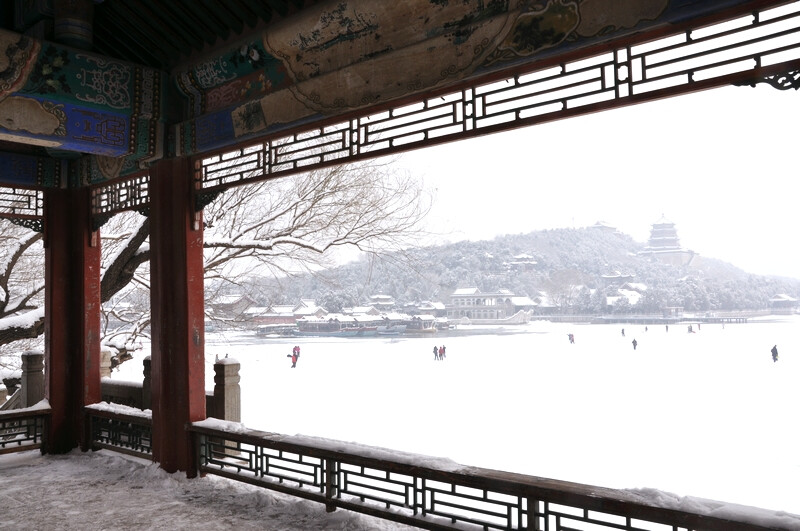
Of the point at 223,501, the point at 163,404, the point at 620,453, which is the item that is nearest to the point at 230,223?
the point at 163,404

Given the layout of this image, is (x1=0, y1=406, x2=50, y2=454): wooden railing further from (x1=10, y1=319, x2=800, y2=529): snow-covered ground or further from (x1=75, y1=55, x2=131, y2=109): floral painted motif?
(x1=75, y1=55, x2=131, y2=109): floral painted motif

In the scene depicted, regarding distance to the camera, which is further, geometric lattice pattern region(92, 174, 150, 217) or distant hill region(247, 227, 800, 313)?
distant hill region(247, 227, 800, 313)

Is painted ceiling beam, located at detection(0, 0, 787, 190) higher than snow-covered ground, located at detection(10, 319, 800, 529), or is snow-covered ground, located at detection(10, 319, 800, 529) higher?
painted ceiling beam, located at detection(0, 0, 787, 190)

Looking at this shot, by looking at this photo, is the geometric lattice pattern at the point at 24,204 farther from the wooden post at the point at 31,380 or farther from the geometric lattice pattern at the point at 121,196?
the wooden post at the point at 31,380

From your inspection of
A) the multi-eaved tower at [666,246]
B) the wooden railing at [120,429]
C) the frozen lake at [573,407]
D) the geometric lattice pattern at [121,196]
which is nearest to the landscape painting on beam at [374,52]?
the geometric lattice pattern at [121,196]

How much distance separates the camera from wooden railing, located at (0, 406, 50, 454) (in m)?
5.79

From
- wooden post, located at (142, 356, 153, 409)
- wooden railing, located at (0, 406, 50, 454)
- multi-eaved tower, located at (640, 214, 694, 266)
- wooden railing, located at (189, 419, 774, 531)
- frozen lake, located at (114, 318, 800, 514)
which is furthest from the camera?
multi-eaved tower, located at (640, 214, 694, 266)

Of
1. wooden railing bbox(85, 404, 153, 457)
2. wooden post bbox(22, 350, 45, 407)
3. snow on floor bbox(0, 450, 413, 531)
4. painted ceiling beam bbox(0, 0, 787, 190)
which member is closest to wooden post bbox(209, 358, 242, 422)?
wooden railing bbox(85, 404, 153, 457)

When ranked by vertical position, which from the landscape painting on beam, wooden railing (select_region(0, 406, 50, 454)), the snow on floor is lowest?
the snow on floor

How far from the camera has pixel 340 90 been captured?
12.3 feet

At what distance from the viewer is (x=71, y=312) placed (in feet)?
20.2

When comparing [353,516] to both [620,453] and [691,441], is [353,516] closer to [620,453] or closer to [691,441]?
[620,453]

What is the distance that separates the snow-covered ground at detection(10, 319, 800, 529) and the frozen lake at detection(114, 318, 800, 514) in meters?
0.06

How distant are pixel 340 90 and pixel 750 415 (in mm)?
21024
